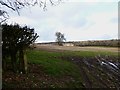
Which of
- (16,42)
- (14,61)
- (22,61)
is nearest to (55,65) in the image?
(22,61)

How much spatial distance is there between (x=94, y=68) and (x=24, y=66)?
217 inches

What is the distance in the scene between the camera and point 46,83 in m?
19.0

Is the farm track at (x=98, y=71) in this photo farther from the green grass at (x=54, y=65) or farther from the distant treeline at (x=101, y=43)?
the distant treeline at (x=101, y=43)

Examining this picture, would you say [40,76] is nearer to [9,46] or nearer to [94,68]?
[9,46]

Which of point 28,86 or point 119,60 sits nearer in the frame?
point 28,86

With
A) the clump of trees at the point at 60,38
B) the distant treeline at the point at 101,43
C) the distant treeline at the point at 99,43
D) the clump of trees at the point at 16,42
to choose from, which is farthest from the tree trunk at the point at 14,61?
the clump of trees at the point at 60,38

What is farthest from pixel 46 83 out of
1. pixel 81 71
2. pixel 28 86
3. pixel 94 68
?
pixel 94 68

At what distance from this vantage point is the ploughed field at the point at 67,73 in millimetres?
19059

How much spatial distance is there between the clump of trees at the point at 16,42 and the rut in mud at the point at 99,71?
12.1 ft

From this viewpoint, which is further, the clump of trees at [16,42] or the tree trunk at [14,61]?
the tree trunk at [14,61]

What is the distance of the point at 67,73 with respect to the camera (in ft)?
71.9

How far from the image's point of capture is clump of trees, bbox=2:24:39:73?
1948 cm

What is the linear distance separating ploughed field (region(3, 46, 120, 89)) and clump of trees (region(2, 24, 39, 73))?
64 cm

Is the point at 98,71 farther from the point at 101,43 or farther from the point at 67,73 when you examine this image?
the point at 101,43
